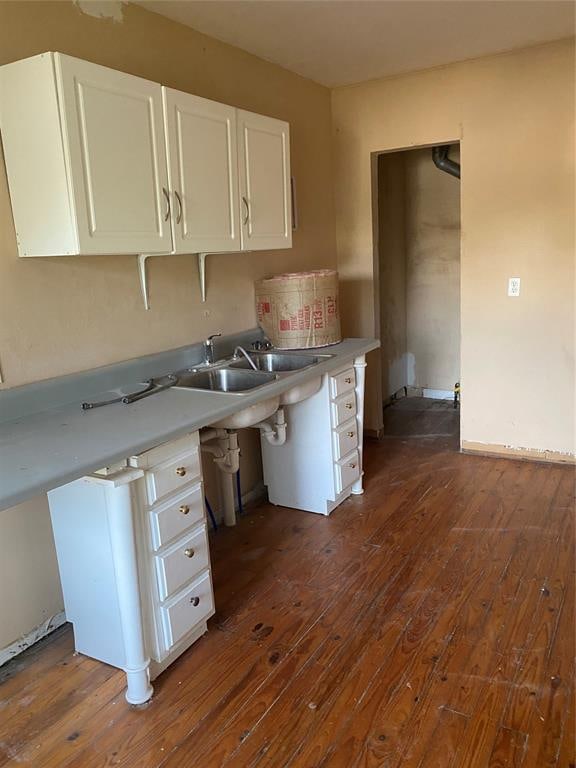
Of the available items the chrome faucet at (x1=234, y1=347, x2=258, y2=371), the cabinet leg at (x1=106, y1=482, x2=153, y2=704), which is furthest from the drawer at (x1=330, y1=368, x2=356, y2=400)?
the cabinet leg at (x1=106, y1=482, x2=153, y2=704)

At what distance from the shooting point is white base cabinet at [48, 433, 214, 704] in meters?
1.79

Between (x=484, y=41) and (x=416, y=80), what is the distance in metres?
0.54

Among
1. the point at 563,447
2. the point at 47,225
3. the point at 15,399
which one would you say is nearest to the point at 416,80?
the point at 563,447

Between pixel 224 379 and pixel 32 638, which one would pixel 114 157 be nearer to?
pixel 224 379

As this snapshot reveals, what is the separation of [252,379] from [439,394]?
2979 mm

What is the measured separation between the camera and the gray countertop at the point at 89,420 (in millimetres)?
1549

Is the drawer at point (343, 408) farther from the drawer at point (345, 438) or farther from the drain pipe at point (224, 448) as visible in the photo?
the drain pipe at point (224, 448)

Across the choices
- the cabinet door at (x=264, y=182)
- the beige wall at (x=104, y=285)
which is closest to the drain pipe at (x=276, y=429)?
the beige wall at (x=104, y=285)

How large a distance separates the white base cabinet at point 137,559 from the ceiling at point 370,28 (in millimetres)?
1909

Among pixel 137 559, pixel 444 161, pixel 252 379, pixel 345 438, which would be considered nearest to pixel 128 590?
pixel 137 559

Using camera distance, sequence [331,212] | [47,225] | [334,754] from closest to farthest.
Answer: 1. [334,754]
2. [47,225]
3. [331,212]

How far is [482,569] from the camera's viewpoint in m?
2.54

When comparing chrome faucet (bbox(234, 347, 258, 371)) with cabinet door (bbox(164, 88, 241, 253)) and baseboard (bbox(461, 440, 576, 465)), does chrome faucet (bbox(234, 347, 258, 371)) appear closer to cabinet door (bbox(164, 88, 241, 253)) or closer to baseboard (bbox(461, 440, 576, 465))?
cabinet door (bbox(164, 88, 241, 253))

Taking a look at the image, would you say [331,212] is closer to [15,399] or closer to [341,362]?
[341,362]
